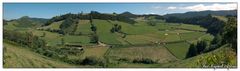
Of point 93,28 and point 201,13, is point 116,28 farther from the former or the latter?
point 201,13

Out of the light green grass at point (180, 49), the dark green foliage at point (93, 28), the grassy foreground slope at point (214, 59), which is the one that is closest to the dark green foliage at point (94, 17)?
the dark green foliage at point (93, 28)

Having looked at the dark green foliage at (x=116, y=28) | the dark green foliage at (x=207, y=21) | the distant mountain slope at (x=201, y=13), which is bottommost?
the dark green foliage at (x=116, y=28)

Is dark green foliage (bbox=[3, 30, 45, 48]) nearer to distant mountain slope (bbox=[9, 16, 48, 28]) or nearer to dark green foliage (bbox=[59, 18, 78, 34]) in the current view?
distant mountain slope (bbox=[9, 16, 48, 28])

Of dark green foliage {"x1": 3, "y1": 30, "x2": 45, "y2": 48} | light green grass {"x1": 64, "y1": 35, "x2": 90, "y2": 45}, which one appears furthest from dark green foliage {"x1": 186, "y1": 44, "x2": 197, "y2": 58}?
dark green foliage {"x1": 3, "y1": 30, "x2": 45, "y2": 48}

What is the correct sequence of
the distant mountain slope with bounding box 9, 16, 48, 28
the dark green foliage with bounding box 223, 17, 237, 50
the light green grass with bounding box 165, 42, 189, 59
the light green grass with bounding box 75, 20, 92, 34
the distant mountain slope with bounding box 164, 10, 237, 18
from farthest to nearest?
1. the light green grass with bounding box 75, 20, 92, 34
2. the distant mountain slope with bounding box 9, 16, 48, 28
3. the light green grass with bounding box 165, 42, 189, 59
4. the distant mountain slope with bounding box 164, 10, 237, 18
5. the dark green foliage with bounding box 223, 17, 237, 50

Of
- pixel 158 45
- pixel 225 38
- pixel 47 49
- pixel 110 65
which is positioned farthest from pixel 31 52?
pixel 225 38

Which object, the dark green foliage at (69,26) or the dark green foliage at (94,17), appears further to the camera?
the dark green foliage at (69,26)

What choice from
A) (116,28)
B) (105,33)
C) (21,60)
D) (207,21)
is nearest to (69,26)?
(105,33)

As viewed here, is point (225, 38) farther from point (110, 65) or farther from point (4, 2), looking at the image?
point (4, 2)

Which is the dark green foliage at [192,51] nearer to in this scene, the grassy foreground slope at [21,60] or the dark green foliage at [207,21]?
the dark green foliage at [207,21]

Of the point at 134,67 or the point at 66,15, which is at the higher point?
the point at 66,15
